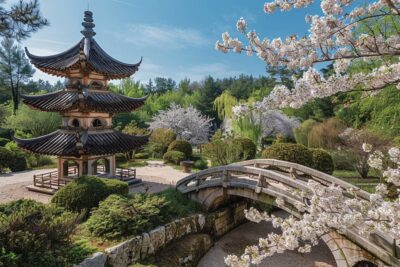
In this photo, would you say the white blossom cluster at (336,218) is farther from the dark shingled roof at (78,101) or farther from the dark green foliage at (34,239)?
the dark shingled roof at (78,101)

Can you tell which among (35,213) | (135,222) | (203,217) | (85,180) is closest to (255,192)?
(203,217)

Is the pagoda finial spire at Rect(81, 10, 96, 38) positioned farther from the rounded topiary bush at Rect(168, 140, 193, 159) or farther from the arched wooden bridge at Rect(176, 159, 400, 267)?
the rounded topiary bush at Rect(168, 140, 193, 159)

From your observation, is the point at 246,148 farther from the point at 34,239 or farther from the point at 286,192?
the point at 34,239

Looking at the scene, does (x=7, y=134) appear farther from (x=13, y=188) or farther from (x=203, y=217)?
(x=203, y=217)

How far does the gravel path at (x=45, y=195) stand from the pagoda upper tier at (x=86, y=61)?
5551 millimetres

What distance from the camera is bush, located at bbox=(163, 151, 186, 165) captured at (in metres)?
20.9

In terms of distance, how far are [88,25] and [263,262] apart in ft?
43.5

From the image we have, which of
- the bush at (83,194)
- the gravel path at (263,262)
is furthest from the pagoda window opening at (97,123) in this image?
the gravel path at (263,262)

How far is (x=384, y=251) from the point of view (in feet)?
20.3

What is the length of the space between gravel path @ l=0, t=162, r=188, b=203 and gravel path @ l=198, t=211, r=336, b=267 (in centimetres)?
347

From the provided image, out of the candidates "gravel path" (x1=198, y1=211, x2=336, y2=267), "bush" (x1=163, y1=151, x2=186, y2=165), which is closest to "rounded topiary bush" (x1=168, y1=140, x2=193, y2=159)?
"bush" (x1=163, y1=151, x2=186, y2=165)

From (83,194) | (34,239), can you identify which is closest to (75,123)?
(83,194)

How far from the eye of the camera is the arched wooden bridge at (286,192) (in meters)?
6.38

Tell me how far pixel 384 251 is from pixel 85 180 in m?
9.08
